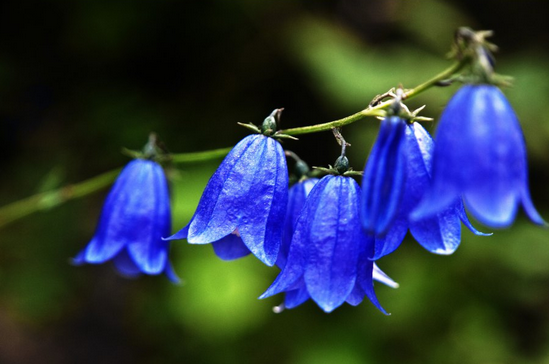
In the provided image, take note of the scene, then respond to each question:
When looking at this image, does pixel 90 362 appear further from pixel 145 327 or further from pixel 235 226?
pixel 235 226

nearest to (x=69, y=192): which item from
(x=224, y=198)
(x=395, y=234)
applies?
(x=224, y=198)

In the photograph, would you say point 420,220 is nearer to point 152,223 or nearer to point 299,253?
point 299,253

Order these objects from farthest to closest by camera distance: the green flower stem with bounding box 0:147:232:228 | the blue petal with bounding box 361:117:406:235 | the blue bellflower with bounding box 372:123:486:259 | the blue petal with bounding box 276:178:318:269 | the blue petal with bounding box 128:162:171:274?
1. the green flower stem with bounding box 0:147:232:228
2. the blue petal with bounding box 128:162:171:274
3. the blue petal with bounding box 276:178:318:269
4. the blue bellflower with bounding box 372:123:486:259
5. the blue petal with bounding box 361:117:406:235

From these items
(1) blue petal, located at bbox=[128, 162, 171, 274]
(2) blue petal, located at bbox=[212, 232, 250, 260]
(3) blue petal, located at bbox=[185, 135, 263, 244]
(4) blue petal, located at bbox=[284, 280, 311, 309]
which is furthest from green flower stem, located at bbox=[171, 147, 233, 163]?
(4) blue petal, located at bbox=[284, 280, 311, 309]

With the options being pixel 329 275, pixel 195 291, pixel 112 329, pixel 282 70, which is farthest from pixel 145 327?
pixel 329 275

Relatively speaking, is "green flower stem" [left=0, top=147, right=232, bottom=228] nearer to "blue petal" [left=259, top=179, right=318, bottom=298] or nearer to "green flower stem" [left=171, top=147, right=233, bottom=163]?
"green flower stem" [left=171, top=147, right=233, bottom=163]

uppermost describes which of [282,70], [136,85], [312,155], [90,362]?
[136,85]
